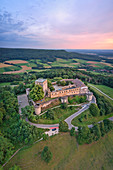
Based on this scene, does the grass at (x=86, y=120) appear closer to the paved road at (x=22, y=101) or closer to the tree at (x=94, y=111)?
the tree at (x=94, y=111)

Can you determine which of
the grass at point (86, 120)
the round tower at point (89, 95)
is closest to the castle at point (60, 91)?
the round tower at point (89, 95)

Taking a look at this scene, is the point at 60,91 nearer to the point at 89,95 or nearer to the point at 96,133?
the point at 89,95

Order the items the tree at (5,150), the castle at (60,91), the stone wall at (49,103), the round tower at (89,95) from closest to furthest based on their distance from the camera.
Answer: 1. the tree at (5,150)
2. the stone wall at (49,103)
3. the castle at (60,91)
4. the round tower at (89,95)

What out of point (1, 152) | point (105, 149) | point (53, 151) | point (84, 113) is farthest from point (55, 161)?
point (84, 113)

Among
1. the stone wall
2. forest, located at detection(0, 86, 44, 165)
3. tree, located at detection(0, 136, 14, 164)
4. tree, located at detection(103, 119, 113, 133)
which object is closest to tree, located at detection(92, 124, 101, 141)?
tree, located at detection(103, 119, 113, 133)

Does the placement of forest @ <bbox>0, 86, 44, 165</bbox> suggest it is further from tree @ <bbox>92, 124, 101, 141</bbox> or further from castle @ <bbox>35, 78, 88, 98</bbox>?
tree @ <bbox>92, 124, 101, 141</bbox>

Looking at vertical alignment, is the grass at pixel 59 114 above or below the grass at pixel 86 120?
above

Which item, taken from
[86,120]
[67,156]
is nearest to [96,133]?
[86,120]

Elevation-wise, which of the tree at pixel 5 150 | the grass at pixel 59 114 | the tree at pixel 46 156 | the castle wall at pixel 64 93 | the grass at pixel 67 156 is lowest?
the grass at pixel 67 156
